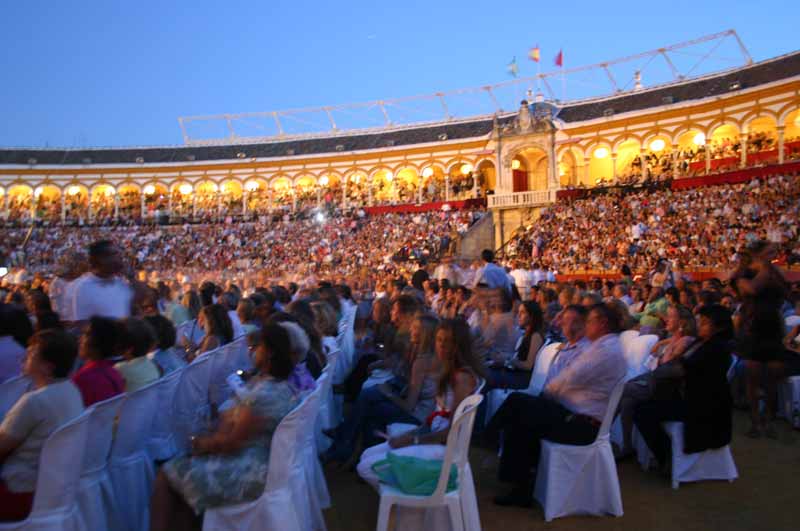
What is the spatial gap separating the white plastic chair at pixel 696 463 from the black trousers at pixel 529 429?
95 cm

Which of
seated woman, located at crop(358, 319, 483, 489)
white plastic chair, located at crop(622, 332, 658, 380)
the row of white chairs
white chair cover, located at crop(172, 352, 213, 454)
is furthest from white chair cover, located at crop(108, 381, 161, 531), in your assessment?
white plastic chair, located at crop(622, 332, 658, 380)

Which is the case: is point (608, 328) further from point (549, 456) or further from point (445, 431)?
point (445, 431)

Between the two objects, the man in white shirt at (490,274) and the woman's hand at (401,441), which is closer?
the woman's hand at (401,441)

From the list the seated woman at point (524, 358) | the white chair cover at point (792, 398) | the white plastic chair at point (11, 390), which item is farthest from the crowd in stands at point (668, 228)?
the white plastic chair at point (11, 390)

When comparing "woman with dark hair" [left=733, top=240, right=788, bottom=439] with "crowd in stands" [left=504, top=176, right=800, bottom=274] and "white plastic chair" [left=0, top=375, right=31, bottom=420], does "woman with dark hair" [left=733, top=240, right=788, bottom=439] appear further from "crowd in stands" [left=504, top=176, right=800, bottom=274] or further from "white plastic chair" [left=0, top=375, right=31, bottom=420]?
"crowd in stands" [left=504, top=176, right=800, bottom=274]

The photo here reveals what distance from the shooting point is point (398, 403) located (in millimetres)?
4750

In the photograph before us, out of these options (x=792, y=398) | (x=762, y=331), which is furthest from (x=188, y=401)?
(x=792, y=398)

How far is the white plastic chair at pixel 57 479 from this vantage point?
9.58 feet

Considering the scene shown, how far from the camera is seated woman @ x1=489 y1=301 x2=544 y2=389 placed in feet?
20.0

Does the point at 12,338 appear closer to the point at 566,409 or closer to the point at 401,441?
the point at 401,441

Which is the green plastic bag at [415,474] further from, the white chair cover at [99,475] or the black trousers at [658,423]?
the black trousers at [658,423]

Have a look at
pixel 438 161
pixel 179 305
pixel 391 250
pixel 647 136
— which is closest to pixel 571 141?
pixel 647 136

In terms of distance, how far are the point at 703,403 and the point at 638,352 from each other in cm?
120

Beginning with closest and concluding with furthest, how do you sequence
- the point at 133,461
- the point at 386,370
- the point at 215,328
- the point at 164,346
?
the point at 133,461 < the point at 164,346 < the point at 215,328 < the point at 386,370
